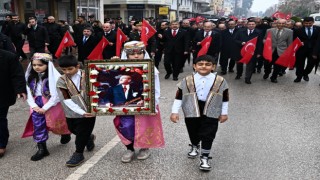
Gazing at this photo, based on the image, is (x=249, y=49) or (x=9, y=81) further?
(x=249, y=49)

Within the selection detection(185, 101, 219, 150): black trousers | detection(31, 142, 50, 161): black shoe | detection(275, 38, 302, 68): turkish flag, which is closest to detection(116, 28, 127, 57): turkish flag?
detection(275, 38, 302, 68): turkish flag

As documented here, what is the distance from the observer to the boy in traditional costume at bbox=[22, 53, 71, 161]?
4238mm

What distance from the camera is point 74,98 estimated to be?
405cm

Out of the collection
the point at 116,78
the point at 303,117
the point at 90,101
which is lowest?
the point at 303,117

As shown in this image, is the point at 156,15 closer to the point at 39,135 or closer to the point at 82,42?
the point at 82,42

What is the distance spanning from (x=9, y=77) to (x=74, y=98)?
1042 mm

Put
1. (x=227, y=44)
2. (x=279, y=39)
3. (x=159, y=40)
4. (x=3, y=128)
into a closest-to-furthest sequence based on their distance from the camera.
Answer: (x=3, y=128) < (x=279, y=39) < (x=227, y=44) < (x=159, y=40)

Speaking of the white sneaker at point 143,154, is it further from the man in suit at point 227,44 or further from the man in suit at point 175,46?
the man in suit at point 227,44

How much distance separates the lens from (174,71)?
10211 millimetres

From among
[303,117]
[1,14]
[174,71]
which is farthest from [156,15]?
[303,117]

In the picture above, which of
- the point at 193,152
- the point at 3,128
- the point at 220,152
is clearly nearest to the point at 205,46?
the point at 220,152

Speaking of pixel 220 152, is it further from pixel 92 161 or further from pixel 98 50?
pixel 98 50

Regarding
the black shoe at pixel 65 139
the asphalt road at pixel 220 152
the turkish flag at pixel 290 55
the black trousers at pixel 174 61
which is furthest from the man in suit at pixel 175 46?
the black shoe at pixel 65 139

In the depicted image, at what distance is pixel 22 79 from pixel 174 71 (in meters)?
6.20
